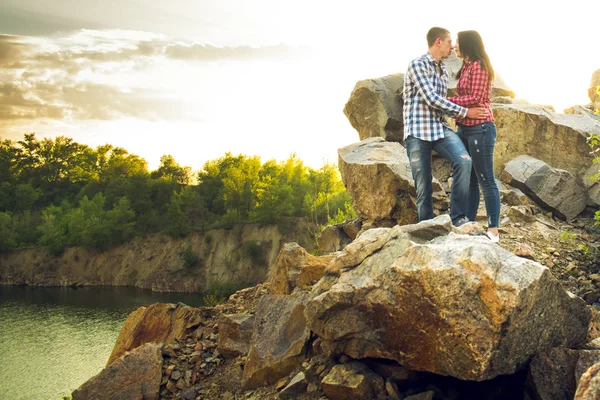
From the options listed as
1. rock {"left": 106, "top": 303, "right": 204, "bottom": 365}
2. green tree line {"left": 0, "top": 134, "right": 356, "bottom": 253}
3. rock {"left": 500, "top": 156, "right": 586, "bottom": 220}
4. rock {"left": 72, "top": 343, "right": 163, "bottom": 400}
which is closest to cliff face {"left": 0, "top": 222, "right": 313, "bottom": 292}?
green tree line {"left": 0, "top": 134, "right": 356, "bottom": 253}

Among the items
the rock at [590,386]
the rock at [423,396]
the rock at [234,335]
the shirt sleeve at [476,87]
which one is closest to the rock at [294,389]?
the rock at [423,396]

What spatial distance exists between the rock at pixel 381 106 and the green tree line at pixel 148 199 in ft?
138

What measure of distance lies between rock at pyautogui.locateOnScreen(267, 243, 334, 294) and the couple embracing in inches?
93.9

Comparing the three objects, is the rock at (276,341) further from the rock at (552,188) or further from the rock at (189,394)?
the rock at (552,188)

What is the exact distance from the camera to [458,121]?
24.5ft

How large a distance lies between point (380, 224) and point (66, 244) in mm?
74270

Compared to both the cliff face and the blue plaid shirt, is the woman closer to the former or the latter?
the blue plaid shirt

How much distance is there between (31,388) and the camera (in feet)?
92.5

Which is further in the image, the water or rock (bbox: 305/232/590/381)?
the water

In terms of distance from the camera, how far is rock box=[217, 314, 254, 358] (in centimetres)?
877

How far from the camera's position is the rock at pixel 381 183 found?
1120cm

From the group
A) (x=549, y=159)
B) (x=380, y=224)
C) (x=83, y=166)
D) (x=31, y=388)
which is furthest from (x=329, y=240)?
(x=83, y=166)

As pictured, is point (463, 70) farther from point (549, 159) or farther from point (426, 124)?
point (549, 159)

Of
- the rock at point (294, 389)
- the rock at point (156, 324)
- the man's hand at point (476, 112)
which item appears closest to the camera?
the rock at point (294, 389)
